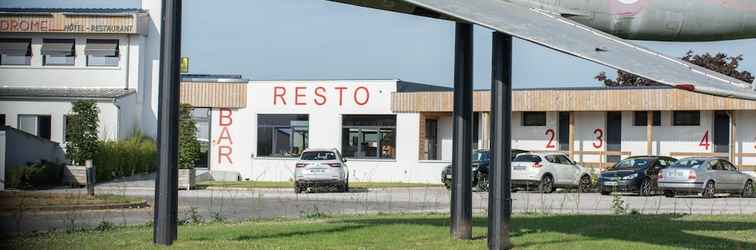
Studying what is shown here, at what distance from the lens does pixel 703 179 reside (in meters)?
32.2

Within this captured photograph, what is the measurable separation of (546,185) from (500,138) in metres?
24.0

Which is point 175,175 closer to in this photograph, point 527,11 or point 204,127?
point 527,11

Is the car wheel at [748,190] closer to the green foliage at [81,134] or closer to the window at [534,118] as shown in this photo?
the window at [534,118]

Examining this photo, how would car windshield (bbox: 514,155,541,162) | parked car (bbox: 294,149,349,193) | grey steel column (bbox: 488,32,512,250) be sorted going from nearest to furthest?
grey steel column (bbox: 488,32,512,250) < parked car (bbox: 294,149,349,193) < car windshield (bbox: 514,155,541,162)

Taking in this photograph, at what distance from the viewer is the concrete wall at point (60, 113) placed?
4516 centimetres

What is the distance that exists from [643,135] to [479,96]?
22.5ft

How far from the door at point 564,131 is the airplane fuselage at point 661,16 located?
1287 inches

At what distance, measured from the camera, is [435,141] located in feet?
157

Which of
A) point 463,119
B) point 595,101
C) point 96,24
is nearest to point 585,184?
point 595,101

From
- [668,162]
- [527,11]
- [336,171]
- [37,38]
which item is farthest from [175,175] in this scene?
[37,38]

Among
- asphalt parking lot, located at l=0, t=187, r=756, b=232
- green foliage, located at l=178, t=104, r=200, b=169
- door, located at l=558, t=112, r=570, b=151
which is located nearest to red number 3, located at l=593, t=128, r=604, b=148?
door, located at l=558, t=112, r=570, b=151

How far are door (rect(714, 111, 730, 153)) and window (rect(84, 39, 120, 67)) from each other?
26.8 m

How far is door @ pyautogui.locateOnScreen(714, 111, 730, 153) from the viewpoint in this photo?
4197 centimetres

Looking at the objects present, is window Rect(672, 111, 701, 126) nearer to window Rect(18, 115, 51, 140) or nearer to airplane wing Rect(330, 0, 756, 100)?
window Rect(18, 115, 51, 140)
